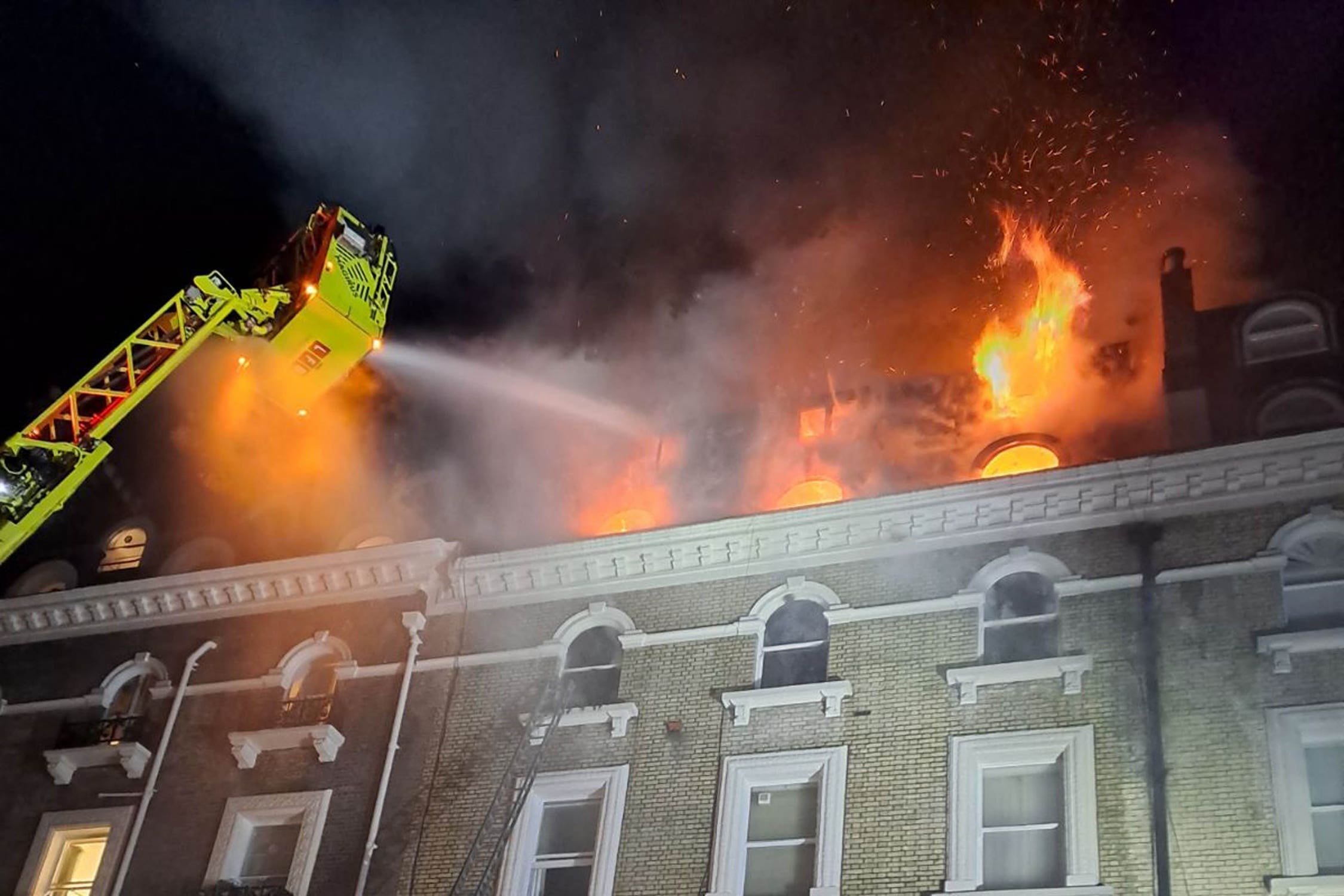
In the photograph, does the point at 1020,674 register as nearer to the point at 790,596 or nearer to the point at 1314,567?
the point at 790,596

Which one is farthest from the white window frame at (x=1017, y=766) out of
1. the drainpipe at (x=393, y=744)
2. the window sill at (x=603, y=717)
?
the drainpipe at (x=393, y=744)

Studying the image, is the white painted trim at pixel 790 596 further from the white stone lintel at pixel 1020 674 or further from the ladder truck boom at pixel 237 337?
the ladder truck boom at pixel 237 337

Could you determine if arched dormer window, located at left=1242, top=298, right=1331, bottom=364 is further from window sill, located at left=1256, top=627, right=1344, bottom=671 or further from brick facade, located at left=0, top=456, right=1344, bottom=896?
window sill, located at left=1256, top=627, right=1344, bottom=671

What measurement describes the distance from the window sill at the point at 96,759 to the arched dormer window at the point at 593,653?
696 centimetres

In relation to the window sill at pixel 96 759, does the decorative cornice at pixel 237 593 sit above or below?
above

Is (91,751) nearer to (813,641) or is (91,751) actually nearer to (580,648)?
(580,648)

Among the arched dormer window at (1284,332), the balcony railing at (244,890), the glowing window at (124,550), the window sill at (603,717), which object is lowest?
the balcony railing at (244,890)

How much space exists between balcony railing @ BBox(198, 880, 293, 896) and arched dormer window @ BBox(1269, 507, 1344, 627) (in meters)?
13.4

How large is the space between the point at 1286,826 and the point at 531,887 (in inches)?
366

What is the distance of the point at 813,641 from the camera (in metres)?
18.7

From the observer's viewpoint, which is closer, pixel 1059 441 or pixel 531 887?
pixel 531 887

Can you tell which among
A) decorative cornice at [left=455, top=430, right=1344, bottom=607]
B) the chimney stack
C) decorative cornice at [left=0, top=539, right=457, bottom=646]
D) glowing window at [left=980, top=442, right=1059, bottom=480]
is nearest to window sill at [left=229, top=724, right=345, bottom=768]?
decorative cornice at [left=0, top=539, right=457, bottom=646]

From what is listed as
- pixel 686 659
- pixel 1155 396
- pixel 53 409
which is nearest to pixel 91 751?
pixel 53 409

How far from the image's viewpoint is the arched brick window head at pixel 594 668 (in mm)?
19547
